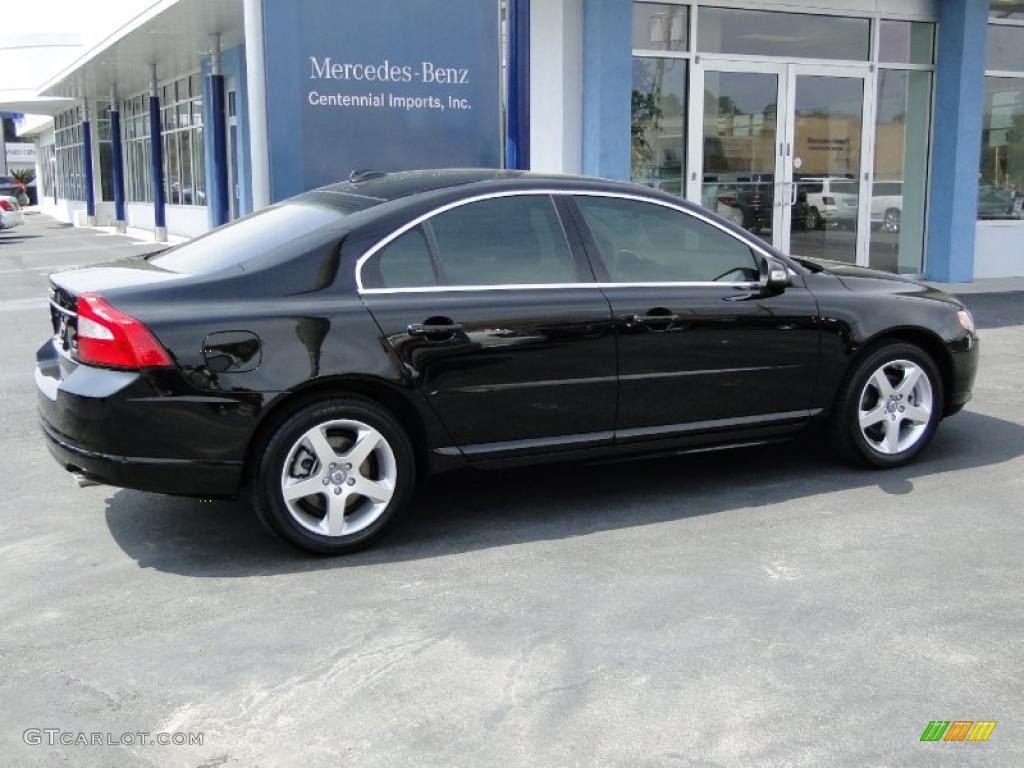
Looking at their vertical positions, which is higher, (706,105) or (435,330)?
(706,105)

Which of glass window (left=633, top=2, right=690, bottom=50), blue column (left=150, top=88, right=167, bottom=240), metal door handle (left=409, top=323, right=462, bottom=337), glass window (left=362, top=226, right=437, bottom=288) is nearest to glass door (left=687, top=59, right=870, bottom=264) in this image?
glass window (left=633, top=2, right=690, bottom=50)

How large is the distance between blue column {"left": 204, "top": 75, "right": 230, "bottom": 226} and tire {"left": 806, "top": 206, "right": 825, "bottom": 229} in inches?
466

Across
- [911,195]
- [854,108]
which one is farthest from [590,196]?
[911,195]

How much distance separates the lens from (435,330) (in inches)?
184

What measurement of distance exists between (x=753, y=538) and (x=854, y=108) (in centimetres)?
1029

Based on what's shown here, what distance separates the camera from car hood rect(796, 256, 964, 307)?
5797 millimetres

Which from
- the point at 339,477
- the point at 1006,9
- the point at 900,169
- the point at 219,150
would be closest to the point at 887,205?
the point at 900,169

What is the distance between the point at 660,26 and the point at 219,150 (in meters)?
11.3

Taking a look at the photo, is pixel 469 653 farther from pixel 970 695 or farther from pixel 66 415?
pixel 66 415

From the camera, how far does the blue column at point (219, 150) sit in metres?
20.9

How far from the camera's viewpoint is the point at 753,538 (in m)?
4.85

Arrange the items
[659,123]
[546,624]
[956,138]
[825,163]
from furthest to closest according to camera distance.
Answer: [956,138] → [825,163] → [659,123] → [546,624]

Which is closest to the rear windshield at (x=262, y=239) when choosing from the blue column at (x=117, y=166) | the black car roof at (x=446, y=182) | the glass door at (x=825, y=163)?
the black car roof at (x=446, y=182)

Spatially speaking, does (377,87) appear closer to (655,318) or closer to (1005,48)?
(655,318)
